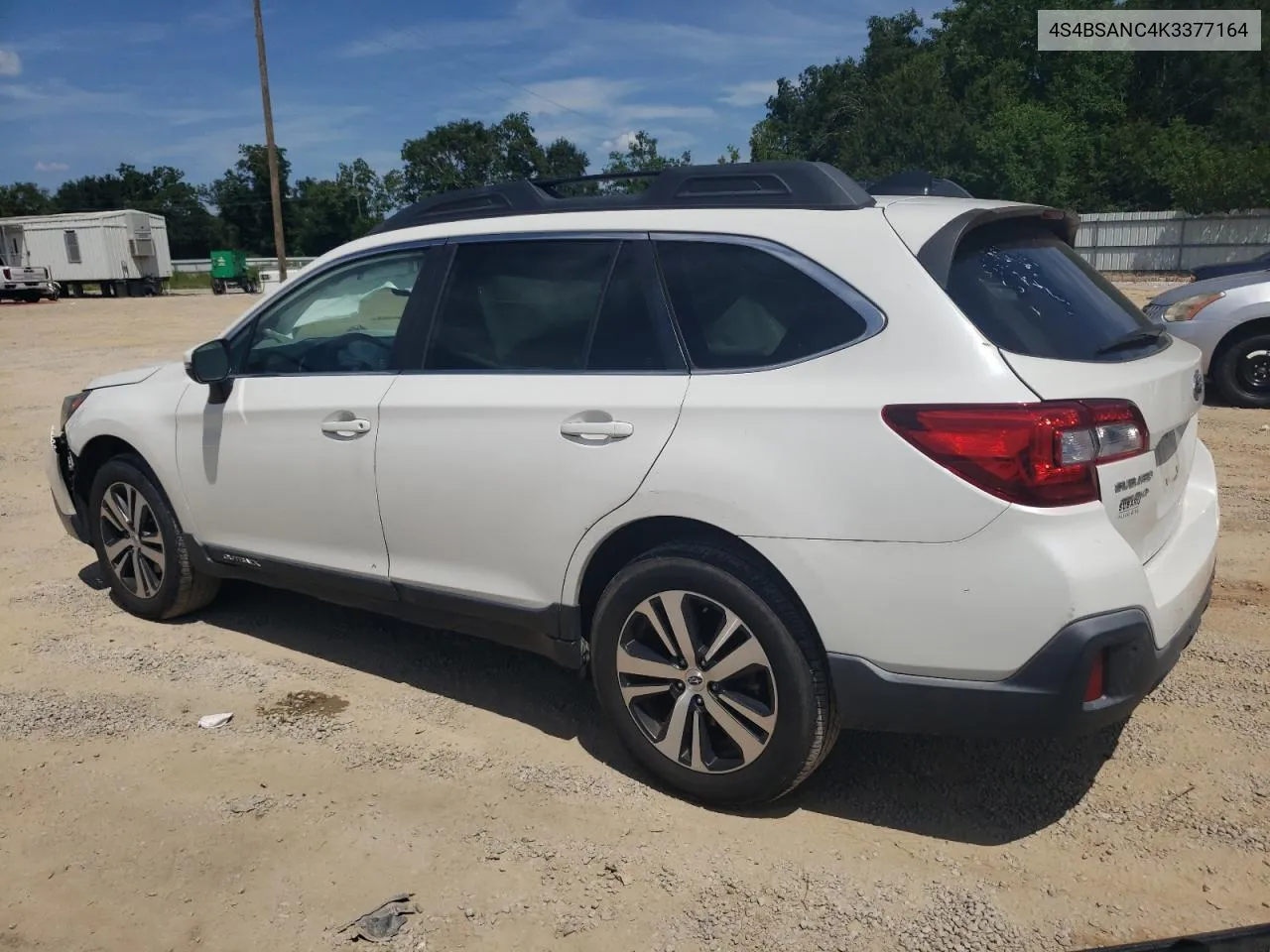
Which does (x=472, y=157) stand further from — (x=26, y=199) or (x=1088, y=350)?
(x=1088, y=350)

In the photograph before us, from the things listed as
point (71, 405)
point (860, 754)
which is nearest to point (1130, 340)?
point (860, 754)

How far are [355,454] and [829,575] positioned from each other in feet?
6.17

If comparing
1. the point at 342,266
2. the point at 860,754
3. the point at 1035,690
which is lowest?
the point at 860,754

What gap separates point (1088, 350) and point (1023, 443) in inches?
20.4

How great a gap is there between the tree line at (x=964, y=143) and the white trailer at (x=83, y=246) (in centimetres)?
2050

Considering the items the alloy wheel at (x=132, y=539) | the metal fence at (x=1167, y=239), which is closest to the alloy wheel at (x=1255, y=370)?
the alloy wheel at (x=132, y=539)

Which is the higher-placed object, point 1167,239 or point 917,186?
point 1167,239

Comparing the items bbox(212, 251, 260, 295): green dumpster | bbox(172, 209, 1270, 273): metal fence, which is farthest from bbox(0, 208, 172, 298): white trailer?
bbox(172, 209, 1270, 273): metal fence

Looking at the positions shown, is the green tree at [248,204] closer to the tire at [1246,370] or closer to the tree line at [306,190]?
the tree line at [306,190]

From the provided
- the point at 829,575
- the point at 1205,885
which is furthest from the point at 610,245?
the point at 1205,885

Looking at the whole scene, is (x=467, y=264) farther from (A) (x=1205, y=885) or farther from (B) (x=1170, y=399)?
(A) (x=1205, y=885)

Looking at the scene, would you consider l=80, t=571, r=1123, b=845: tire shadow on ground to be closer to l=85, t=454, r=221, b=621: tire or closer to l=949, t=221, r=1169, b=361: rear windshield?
l=85, t=454, r=221, b=621: tire

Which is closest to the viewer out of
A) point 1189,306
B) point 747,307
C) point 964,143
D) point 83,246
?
point 747,307

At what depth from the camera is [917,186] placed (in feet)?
11.9
